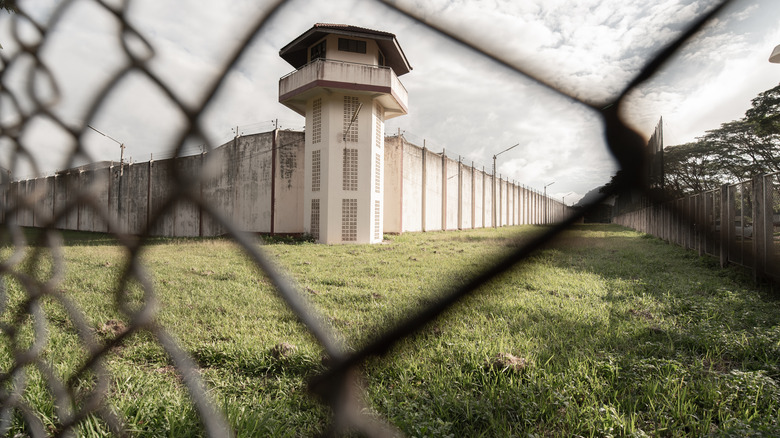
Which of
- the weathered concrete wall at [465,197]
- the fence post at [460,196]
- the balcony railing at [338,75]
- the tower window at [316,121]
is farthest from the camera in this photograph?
the weathered concrete wall at [465,197]

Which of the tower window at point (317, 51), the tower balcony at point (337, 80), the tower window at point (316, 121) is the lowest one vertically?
the tower window at point (316, 121)

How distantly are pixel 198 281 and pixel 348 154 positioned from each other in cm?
886

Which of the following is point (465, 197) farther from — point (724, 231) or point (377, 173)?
point (724, 231)

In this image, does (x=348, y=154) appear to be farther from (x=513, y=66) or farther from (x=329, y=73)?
(x=513, y=66)

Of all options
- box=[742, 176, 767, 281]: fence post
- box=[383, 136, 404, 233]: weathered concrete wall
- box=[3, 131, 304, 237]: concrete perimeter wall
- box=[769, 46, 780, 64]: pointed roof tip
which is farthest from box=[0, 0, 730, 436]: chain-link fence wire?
box=[383, 136, 404, 233]: weathered concrete wall

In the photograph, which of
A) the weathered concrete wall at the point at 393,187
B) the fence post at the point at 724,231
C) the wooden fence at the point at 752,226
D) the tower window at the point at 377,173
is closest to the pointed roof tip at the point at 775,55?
the wooden fence at the point at 752,226

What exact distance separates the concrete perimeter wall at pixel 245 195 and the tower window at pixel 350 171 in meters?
2.83

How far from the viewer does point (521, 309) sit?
309cm

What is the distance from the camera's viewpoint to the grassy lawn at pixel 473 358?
51.6 inches

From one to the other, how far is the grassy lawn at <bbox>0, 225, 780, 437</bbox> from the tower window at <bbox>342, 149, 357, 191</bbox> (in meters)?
8.88

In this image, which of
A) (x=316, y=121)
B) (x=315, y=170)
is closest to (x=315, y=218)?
(x=315, y=170)

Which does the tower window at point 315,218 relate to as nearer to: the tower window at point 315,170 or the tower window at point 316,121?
the tower window at point 315,170

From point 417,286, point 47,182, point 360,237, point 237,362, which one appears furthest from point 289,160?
point 47,182

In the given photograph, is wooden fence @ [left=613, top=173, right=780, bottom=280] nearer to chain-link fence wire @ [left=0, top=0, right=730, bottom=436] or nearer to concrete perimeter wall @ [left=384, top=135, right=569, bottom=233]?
chain-link fence wire @ [left=0, top=0, right=730, bottom=436]
